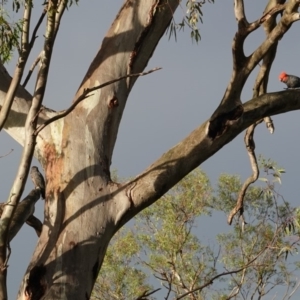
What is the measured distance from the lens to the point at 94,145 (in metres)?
4.32

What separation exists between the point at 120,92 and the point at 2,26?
1223mm

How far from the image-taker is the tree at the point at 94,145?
150 inches

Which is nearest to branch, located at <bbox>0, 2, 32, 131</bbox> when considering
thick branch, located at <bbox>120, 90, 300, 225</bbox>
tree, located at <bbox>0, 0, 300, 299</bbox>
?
tree, located at <bbox>0, 0, 300, 299</bbox>

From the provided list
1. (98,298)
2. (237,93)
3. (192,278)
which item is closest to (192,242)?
(192,278)

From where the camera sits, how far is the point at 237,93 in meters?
4.34

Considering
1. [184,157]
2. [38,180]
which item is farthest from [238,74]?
[38,180]

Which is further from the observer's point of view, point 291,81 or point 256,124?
point 291,81

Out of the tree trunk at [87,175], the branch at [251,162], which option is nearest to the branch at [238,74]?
the tree trunk at [87,175]

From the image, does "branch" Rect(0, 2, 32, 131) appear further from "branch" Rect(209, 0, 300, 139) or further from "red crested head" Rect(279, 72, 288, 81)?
"red crested head" Rect(279, 72, 288, 81)

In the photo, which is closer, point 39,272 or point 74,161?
point 39,272

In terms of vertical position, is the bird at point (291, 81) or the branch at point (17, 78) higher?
the bird at point (291, 81)

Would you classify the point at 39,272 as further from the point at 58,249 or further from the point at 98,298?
the point at 98,298

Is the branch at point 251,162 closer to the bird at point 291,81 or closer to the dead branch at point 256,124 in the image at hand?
the dead branch at point 256,124

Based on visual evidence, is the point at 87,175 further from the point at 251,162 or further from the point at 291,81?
the point at 291,81
